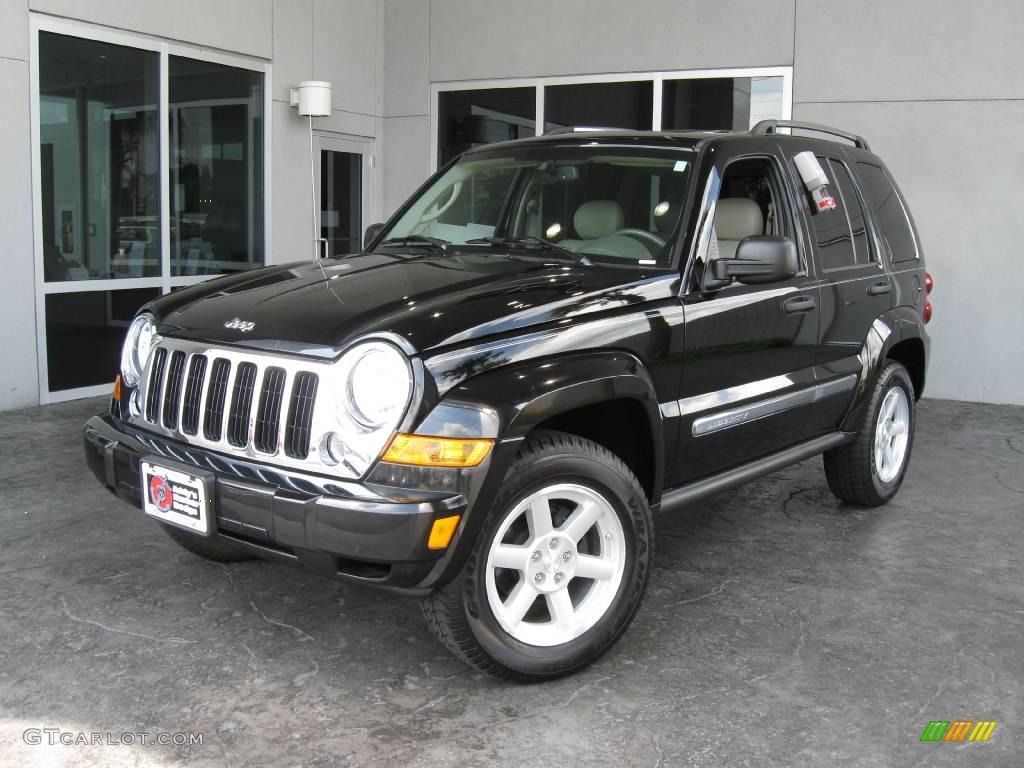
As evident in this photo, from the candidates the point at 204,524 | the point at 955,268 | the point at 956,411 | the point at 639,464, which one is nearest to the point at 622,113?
the point at 955,268

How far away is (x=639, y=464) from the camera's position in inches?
142

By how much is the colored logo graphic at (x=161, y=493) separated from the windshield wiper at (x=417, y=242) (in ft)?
4.93

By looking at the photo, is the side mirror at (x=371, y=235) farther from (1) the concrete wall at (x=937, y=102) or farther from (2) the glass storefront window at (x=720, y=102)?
(1) the concrete wall at (x=937, y=102)

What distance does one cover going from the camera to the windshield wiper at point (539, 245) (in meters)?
3.84

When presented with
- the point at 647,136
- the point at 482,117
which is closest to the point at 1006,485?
the point at 647,136

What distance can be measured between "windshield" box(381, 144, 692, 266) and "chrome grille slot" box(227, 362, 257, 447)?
1.27 m

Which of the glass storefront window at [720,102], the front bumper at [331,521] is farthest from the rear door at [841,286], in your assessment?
the glass storefront window at [720,102]

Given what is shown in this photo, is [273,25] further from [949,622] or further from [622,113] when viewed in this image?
[949,622]

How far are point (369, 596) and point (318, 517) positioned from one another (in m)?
1.21

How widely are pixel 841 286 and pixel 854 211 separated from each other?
51 cm

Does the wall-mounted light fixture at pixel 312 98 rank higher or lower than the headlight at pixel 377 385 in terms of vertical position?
higher

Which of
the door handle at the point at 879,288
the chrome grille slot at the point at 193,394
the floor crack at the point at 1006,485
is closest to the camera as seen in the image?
Result: the chrome grille slot at the point at 193,394

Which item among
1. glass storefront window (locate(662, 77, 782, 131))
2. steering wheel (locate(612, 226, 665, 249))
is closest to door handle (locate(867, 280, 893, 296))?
steering wheel (locate(612, 226, 665, 249))

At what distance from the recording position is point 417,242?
4.34 metres
